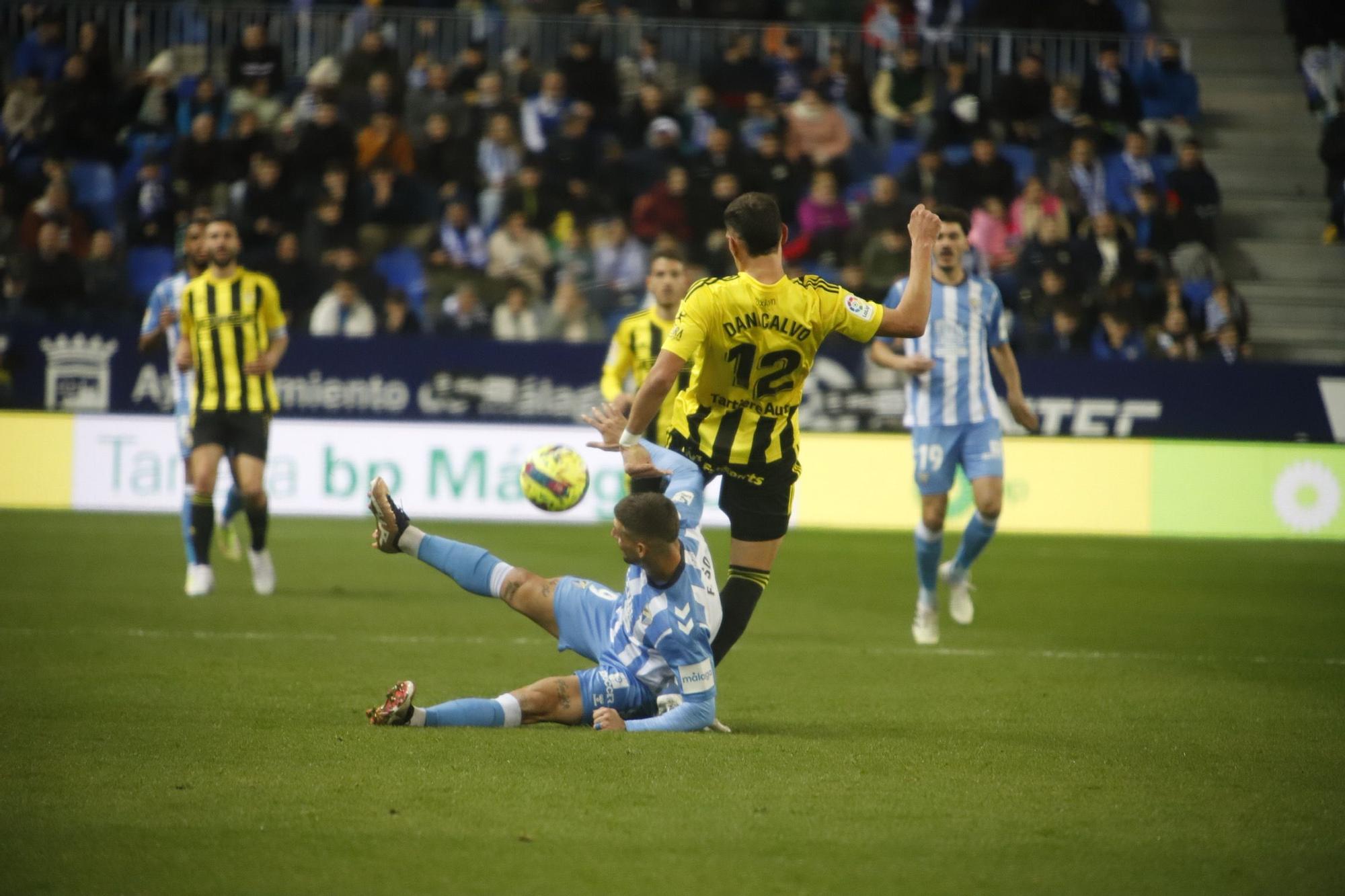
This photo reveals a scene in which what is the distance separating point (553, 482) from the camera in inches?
267

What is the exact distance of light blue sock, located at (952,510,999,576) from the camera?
9.41 metres

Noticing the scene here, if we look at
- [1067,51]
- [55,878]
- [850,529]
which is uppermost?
[1067,51]

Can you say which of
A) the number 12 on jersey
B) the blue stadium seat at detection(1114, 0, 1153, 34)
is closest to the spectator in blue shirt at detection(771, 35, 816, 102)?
the blue stadium seat at detection(1114, 0, 1153, 34)

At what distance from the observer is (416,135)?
18703 millimetres

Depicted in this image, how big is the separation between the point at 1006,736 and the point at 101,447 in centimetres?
1116

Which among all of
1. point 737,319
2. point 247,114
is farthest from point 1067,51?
point 737,319

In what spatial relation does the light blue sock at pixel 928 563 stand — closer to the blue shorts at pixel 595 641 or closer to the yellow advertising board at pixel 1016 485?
the blue shorts at pixel 595 641

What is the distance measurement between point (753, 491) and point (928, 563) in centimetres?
275

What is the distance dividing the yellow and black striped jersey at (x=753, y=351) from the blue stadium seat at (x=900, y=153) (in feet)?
42.1

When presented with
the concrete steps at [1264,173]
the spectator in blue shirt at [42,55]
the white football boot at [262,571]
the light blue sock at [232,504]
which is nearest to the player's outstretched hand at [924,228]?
the white football boot at [262,571]

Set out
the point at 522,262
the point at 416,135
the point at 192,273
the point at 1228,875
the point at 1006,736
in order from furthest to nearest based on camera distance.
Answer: the point at 416,135, the point at 522,262, the point at 192,273, the point at 1006,736, the point at 1228,875

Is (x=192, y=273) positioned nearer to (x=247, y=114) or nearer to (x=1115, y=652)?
(x=1115, y=652)

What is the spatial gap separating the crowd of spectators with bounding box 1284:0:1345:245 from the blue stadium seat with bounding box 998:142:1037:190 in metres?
3.82

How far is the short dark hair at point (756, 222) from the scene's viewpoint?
20.7ft
